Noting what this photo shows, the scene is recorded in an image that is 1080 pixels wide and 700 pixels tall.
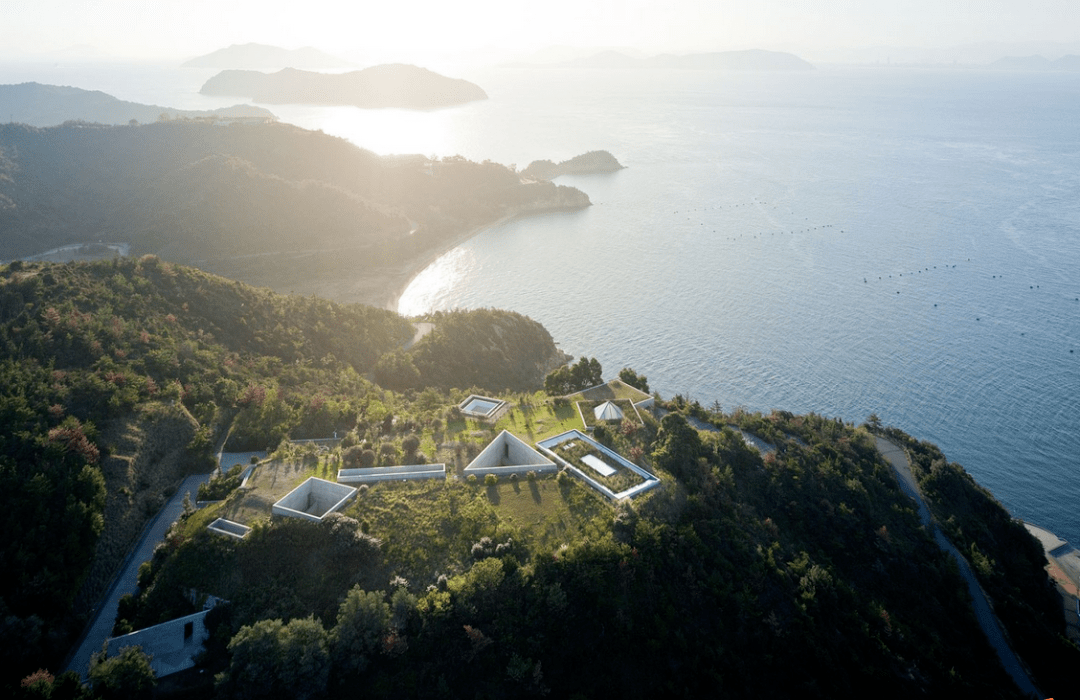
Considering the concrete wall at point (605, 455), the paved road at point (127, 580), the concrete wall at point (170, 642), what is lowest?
the paved road at point (127, 580)

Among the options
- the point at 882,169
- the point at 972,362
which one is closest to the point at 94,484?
the point at 972,362

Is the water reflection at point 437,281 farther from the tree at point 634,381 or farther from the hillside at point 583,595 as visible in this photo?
the hillside at point 583,595

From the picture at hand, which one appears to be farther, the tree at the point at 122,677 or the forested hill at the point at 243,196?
the forested hill at the point at 243,196

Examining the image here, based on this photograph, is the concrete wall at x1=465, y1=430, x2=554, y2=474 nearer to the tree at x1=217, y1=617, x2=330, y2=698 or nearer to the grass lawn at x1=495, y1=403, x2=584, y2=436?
the grass lawn at x1=495, y1=403, x2=584, y2=436

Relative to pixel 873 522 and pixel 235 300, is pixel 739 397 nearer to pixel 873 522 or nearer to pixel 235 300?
pixel 873 522

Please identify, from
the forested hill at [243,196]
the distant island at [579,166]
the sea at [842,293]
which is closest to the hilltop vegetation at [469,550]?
the sea at [842,293]
